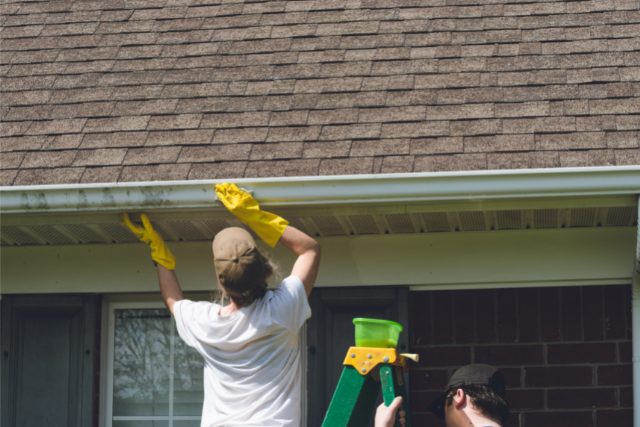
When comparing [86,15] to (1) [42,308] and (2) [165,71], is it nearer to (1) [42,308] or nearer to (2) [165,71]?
(2) [165,71]

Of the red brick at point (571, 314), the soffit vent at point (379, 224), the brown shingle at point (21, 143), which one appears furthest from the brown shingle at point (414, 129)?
the brown shingle at point (21, 143)

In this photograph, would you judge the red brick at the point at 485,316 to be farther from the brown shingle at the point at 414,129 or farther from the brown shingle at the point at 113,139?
the brown shingle at the point at 113,139

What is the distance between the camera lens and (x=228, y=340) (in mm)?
5008

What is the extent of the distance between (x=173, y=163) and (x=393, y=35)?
4.77ft

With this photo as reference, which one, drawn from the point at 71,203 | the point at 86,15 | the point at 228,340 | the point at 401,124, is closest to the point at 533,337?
the point at 401,124

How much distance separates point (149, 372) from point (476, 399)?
201 cm

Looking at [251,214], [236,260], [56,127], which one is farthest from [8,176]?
[236,260]

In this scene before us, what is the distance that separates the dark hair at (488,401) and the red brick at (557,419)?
1.05m

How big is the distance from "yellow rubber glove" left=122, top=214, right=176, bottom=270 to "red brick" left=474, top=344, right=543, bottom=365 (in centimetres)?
146

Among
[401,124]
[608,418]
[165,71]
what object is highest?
[165,71]

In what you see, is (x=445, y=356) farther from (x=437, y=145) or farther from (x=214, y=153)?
(x=214, y=153)

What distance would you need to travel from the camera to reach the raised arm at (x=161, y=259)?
5566 mm

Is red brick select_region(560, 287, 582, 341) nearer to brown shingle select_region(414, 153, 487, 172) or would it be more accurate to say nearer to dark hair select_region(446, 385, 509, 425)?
brown shingle select_region(414, 153, 487, 172)

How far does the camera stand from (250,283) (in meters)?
4.95
